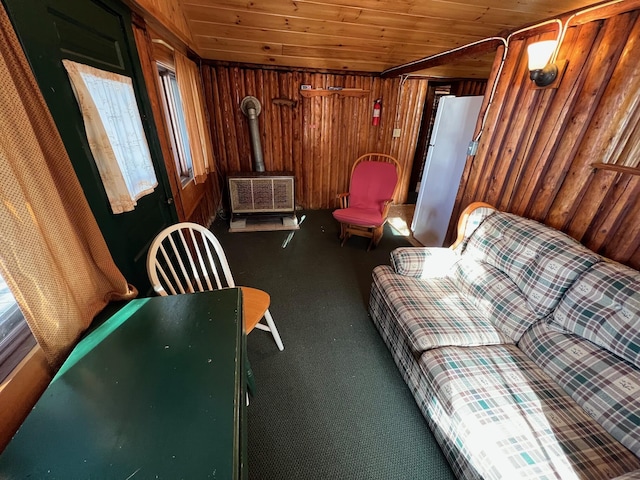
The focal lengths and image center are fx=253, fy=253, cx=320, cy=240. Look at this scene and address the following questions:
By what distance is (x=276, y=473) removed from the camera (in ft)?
3.78

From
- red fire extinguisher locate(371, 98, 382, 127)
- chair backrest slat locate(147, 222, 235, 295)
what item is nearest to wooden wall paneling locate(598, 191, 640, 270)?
chair backrest slat locate(147, 222, 235, 295)

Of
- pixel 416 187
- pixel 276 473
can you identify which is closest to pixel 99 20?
pixel 276 473

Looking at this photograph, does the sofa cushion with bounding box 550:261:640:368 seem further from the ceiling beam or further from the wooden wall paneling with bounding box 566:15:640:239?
the ceiling beam

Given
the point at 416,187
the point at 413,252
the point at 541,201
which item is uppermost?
the point at 541,201

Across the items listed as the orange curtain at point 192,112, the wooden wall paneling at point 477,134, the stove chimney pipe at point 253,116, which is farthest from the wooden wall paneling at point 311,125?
the wooden wall paneling at point 477,134

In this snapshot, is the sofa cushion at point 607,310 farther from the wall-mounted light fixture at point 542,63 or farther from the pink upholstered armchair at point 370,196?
the pink upholstered armchair at point 370,196

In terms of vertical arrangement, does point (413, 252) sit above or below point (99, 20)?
below

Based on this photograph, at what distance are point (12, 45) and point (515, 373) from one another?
221 centimetres

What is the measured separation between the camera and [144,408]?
2.19 ft

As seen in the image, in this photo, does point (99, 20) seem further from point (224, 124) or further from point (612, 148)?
point (612, 148)

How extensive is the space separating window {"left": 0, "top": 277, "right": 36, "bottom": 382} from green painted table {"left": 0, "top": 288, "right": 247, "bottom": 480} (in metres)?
0.14

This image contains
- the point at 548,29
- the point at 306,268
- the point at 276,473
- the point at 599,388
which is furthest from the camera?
the point at 306,268

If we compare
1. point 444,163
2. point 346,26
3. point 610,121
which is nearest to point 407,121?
point 444,163

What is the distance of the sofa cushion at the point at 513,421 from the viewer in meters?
0.87
